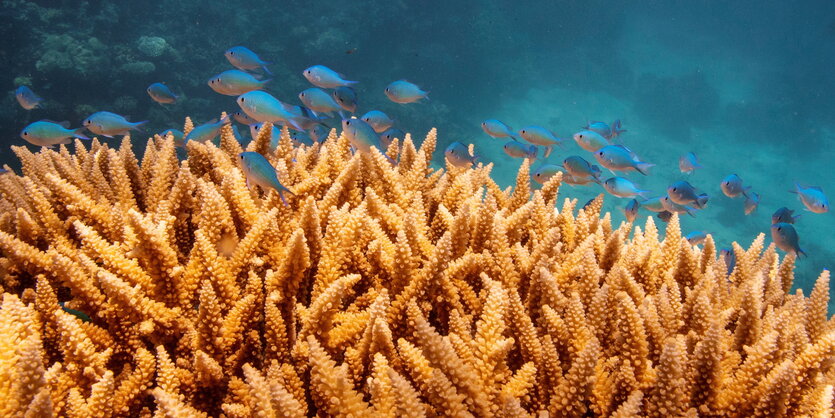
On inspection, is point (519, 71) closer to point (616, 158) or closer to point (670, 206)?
point (670, 206)

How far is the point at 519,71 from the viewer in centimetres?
3831

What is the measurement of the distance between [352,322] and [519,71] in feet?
132

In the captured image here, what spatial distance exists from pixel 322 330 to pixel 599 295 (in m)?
1.18

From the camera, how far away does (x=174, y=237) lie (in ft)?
6.75

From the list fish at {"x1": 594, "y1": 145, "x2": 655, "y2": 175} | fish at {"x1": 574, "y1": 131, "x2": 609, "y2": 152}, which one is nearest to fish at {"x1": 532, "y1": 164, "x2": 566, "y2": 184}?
fish at {"x1": 574, "y1": 131, "x2": 609, "y2": 152}

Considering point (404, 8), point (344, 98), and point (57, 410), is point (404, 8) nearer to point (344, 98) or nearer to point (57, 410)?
point (344, 98)

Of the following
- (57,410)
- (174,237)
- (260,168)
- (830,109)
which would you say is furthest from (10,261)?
(830,109)

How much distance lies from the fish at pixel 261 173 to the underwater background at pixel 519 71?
47.7ft

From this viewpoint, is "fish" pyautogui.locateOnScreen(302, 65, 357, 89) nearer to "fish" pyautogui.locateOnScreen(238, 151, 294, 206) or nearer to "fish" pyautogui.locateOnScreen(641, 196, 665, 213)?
"fish" pyautogui.locateOnScreen(238, 151, 294, 206)

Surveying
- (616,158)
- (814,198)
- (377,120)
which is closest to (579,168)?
(616,158)

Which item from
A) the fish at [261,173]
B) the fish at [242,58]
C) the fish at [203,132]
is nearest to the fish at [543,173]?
the fish at [242,58]

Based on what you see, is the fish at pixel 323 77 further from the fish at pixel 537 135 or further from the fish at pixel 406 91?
the fish at pixel 537 135

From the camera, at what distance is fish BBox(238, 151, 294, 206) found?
217 cm

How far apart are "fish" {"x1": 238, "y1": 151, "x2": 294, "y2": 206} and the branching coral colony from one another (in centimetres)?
10
